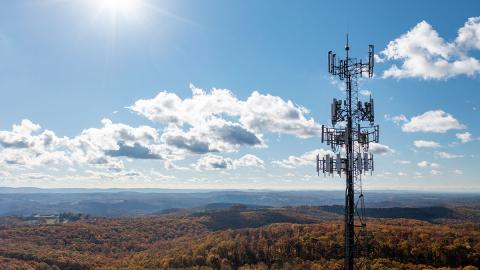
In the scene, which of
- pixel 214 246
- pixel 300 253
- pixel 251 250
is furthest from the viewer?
pixel 214 246

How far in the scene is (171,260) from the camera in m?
161

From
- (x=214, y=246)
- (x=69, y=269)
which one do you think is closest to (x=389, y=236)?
(x=214, y=246)

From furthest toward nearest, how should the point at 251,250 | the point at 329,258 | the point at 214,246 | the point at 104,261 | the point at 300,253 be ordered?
the point at 104,261, the point at 214,246, the point at 251,250, the point at 300,253, the point at 329,258

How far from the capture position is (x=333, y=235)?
140m

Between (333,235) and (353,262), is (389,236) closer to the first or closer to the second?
(333,235)

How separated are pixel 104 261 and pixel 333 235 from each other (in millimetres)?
103759

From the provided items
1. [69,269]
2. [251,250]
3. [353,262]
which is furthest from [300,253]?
[353,262]

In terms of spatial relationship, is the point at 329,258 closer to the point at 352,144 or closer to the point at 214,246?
the point at 214,246

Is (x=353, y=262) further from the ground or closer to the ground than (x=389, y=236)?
further from the ground

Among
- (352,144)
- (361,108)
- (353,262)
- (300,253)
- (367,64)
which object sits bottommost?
(300,253)

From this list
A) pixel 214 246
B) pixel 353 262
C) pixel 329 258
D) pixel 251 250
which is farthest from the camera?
pixel 214 246

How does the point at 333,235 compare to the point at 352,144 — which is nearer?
the point at 352,144

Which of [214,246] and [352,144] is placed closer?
[352,144]

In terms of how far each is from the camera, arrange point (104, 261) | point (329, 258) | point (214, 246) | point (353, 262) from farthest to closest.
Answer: point (104, 261), point (214, 246), point (329, 258), point (353, 262)
